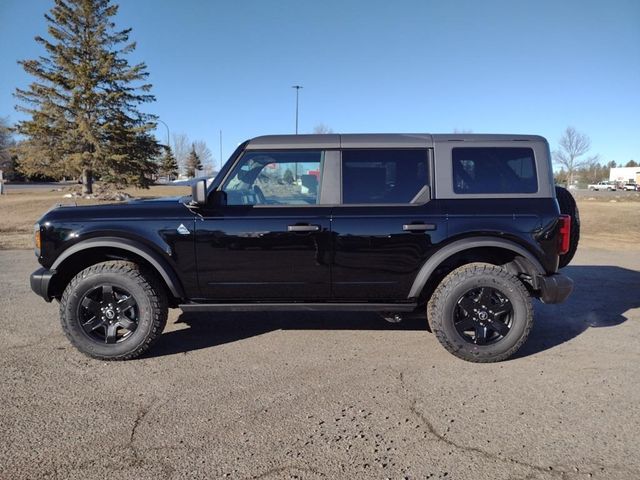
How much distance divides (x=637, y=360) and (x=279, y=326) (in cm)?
331

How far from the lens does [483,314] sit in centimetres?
388

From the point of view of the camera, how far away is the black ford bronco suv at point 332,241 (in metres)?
3.82

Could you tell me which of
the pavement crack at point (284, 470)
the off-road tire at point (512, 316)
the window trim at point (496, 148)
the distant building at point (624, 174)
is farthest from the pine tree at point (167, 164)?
the distant building at point (624, 174)

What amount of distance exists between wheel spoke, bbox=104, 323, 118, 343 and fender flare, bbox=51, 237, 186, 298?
586 mm

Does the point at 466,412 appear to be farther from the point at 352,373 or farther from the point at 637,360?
the point at 637,360

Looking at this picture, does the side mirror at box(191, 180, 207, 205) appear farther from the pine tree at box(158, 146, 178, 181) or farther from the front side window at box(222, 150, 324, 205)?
the pine tree at box(158, 146, 178, 181)

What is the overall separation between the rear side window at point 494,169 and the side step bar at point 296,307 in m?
1.20

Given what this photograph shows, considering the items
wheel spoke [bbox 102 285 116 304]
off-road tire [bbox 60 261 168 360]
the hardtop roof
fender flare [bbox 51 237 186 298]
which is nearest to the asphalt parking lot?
off-road tire [bbox 60 261 168 360]

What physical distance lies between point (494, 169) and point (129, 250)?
322cm

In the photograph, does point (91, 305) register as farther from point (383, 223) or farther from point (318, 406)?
point (383, 223)

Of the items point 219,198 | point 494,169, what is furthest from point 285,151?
point 494,169

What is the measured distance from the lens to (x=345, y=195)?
3.93 m

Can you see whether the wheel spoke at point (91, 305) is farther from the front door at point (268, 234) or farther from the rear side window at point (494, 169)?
the rear side window at point (494, 169)

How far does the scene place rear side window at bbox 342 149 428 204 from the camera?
3.95 meters
